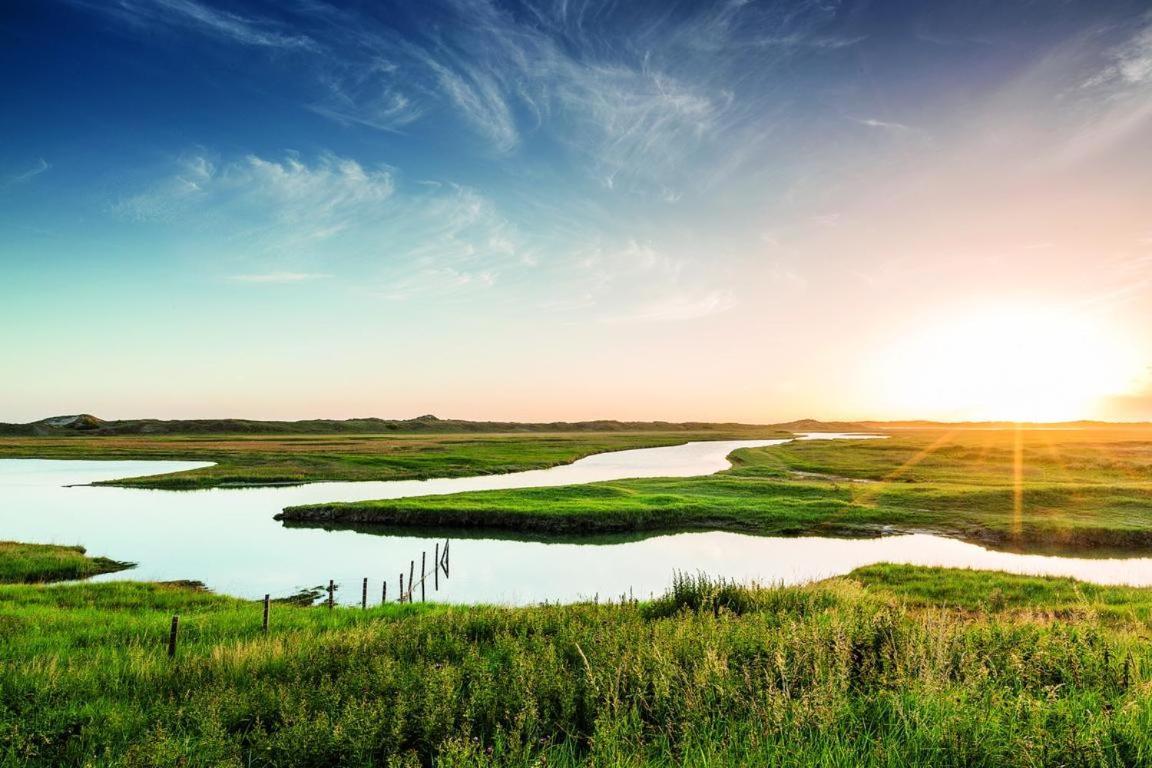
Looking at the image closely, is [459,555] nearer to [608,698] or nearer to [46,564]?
[46,564]

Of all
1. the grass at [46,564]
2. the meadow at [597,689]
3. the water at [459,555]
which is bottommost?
the water at [459,555]

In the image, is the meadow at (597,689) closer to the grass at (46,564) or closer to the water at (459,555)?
the water at (459,555)

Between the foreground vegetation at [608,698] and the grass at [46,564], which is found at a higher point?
the foreground vegetation at [608,698]

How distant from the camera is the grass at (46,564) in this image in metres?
26.6

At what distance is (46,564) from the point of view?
27891 millimetres

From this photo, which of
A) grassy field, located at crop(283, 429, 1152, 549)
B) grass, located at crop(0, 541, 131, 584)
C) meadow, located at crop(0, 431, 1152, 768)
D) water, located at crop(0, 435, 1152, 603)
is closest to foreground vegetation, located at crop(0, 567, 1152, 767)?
meadow, located at crop(0, 431, 1152, 768)

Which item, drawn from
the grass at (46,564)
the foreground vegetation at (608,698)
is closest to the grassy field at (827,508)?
the grass at (46,564)

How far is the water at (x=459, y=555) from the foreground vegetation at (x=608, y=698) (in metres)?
12.1

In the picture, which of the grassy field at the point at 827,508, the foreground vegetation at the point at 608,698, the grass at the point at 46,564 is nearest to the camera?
the foreground vegetation at the point at 608,698

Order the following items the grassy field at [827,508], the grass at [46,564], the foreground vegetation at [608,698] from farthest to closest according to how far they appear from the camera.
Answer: the grassy field at [827,508] < the grass at [46,564] < the foreground vegetation at [608,698]

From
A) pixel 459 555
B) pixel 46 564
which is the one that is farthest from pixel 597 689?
pixel 46 564

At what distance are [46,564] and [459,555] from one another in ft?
60.0

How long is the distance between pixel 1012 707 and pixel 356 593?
24.6 metres

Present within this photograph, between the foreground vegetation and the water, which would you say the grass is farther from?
the foreground vegetation
